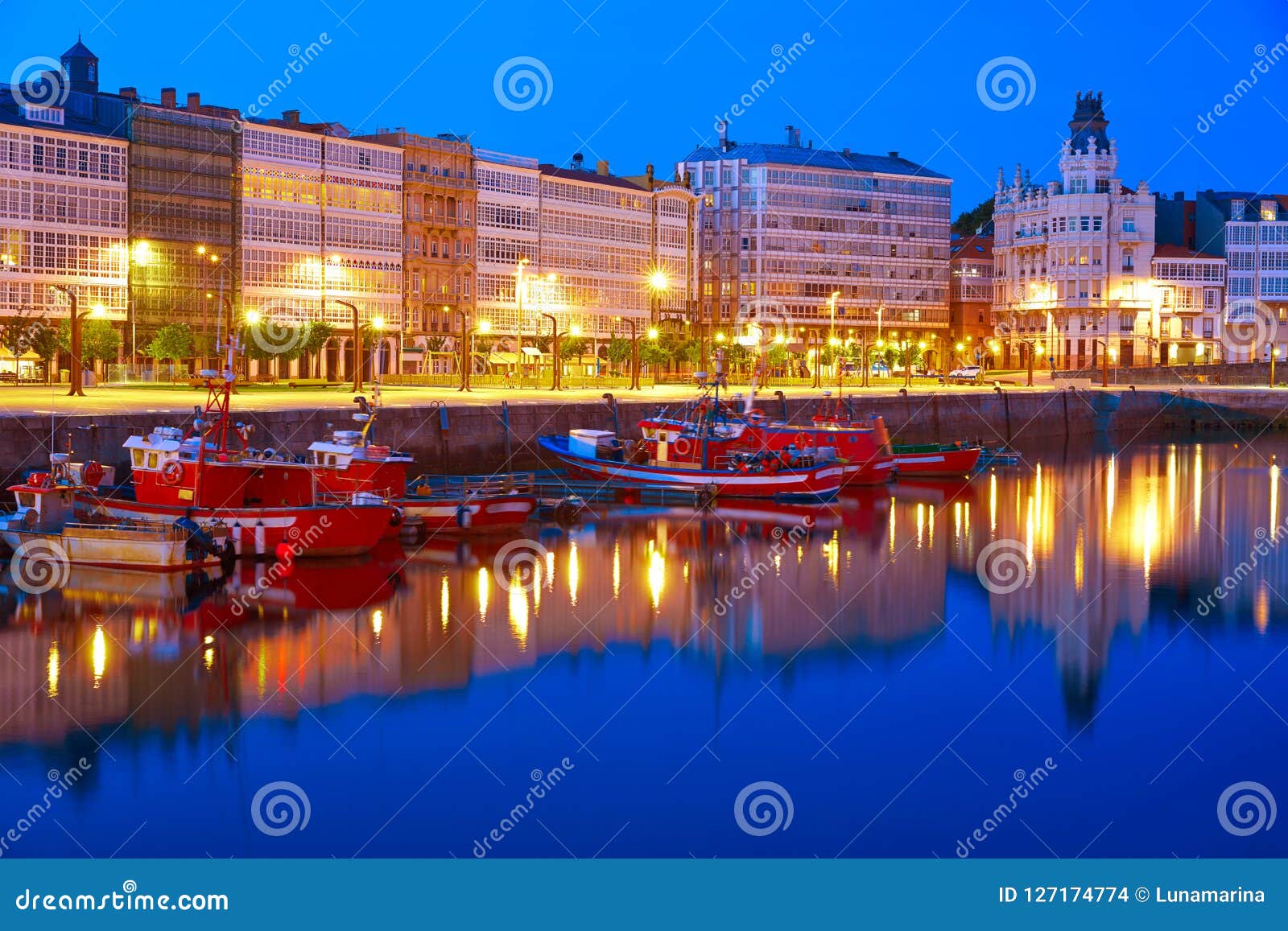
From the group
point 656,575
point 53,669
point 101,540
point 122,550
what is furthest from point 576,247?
point 53,669

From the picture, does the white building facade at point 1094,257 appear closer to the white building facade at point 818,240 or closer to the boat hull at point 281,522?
the white building facade at point 818,240

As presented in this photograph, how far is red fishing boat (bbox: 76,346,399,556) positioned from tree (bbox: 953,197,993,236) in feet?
421

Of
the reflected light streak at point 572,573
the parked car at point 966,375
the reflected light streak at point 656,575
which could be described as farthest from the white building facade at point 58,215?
the reflected light streak at point 656,575

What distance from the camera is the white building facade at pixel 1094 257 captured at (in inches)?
4835

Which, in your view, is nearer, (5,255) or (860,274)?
(5,255)

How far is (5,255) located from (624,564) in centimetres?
5310

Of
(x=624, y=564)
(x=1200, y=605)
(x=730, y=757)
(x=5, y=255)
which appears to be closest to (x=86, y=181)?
(x=5, y=255)

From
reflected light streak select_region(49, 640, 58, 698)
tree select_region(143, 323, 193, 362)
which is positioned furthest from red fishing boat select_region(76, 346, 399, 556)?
tree select_region(143, 323, 193, 362)

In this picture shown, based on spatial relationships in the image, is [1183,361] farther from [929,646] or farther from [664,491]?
[929,646]

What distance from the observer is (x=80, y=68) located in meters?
92.1

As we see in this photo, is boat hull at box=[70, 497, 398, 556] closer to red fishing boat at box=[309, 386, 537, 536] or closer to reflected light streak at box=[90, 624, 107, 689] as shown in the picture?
red fishing boat at box=[309, 386, 537, 536]

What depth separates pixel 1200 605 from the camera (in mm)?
34188

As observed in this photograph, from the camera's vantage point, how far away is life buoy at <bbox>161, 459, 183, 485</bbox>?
36750 mm

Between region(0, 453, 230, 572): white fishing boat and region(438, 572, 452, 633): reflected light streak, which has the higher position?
region(0, 453, 230, 572): white fishing boat
